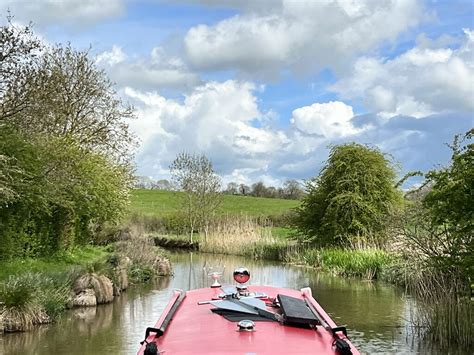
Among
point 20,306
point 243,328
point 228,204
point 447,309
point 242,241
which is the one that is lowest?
point 20,306

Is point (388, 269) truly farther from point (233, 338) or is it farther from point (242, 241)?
point (233, 338)

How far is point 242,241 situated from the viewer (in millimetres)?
36219

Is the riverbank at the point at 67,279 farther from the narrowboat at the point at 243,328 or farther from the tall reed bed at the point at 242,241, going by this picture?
the tall reed bed at the point at 242,241

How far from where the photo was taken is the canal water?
498 inches

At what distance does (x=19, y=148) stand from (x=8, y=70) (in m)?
2.20

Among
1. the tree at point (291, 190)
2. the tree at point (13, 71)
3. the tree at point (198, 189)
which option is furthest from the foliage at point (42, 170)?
the tree at point (291, 190)

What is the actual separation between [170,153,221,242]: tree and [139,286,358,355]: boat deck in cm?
3795

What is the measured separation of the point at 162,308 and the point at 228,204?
4434 cm

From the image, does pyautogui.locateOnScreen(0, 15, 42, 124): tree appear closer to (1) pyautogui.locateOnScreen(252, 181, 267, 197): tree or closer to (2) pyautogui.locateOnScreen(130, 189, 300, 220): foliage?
(2) pyautogui.locateOnScreen(130, 189, 300, 220): foliage

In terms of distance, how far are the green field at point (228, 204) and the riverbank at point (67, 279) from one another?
2646 centimetres

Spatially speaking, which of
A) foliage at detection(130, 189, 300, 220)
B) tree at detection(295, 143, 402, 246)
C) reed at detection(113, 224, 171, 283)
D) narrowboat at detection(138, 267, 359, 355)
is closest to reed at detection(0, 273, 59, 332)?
narrowboat at detection(138, 267, 359, 355)

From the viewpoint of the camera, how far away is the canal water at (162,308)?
41.5ft

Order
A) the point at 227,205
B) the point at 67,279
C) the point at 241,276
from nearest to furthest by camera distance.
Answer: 1. the point at 241,276
2. the point at 67,279
3. the point at 227,205

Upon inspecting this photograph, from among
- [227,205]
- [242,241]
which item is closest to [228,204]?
[227,205]
